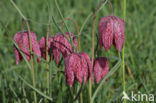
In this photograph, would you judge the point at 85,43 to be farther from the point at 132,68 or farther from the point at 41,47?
the point at 41,47

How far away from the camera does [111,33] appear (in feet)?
4.45

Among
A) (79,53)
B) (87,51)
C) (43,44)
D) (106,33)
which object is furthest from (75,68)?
(87,51)

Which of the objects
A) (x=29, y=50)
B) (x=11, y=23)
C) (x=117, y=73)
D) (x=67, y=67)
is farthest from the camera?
(x=11, y=23)

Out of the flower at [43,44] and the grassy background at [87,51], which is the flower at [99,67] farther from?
the flower at [43,44]

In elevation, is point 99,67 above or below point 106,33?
below

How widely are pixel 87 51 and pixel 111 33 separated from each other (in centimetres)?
97

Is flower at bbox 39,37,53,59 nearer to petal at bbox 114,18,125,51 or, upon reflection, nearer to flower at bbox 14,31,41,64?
flower at bbox 14,31,41,64

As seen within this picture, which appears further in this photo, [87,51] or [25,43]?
[87,51]

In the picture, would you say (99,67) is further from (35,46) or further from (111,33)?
(35,46)

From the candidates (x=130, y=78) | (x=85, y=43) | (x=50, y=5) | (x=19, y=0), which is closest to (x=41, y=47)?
(x=50, y=5)

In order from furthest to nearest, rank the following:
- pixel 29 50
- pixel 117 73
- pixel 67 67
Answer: pixel 117 73
pixel 29 50
pixel 67 67

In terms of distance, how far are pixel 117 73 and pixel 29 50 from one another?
1096mm

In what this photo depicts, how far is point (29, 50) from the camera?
1.41m

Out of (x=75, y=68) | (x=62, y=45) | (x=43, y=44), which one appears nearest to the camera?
(x=75, y=68)
